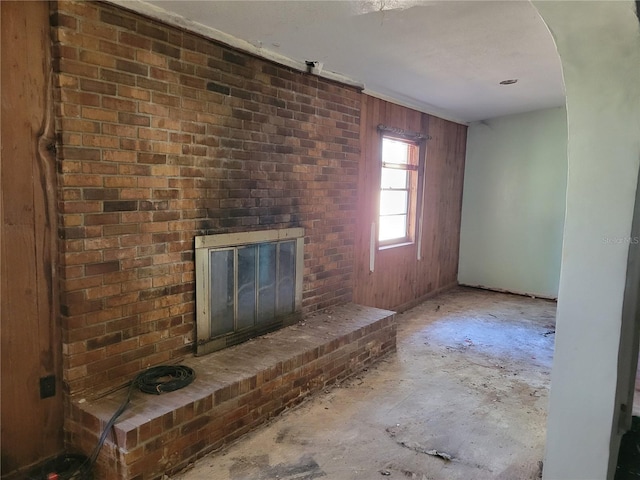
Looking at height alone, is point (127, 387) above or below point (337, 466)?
above

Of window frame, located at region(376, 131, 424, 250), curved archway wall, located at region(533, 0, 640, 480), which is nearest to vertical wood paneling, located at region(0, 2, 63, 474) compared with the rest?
curved archway wall, located at region(533, 0, 640, 480)

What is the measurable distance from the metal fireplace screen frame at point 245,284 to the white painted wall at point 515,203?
4001 mm

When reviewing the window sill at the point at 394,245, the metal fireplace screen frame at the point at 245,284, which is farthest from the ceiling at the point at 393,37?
the window sill at the point at 394,245

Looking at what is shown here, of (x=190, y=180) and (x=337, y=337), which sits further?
(x=337, y=337)

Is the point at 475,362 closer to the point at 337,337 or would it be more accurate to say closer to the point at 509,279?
the point at 337,337

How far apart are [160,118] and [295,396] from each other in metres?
1.97

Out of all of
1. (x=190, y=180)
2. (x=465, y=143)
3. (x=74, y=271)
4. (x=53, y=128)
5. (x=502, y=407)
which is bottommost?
(x=502, y=407)

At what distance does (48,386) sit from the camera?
7.24 feet

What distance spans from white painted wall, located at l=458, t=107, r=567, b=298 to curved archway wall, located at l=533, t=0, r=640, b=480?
4800 millimetres

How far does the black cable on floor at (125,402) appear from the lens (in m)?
2.09

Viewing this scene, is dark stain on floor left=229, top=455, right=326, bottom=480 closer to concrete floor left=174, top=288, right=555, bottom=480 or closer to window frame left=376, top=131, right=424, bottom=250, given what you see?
concrete floor left=174, top=288, right=555, bottom=480

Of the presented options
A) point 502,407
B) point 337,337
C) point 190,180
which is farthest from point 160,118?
point 502,407

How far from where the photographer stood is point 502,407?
122 inches

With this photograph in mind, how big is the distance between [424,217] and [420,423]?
330 centimetres
